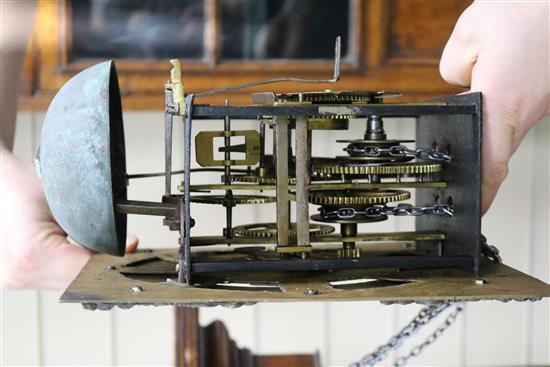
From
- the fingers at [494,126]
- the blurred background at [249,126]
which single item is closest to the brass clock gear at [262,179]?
the fingers at [494,126]

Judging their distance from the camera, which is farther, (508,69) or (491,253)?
(491,253)

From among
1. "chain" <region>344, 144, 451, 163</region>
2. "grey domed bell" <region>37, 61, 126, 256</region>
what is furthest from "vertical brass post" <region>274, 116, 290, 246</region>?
"grey domed bell" <region>37, 61, 126, 256</region>

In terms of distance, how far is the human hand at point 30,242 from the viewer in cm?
154

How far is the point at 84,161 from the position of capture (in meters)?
1.17

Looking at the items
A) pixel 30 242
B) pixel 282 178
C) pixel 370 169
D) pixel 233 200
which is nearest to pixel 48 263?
pixel 30 242

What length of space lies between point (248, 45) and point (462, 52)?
2.71 ft

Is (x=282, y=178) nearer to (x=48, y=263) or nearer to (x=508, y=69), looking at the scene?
(x=508, y=69)

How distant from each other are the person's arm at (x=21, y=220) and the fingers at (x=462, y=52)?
65 cm

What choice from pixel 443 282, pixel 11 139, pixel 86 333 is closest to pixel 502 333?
pixel 86 333

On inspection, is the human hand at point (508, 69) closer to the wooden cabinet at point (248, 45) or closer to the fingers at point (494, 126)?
the fingers at point (494, 126)

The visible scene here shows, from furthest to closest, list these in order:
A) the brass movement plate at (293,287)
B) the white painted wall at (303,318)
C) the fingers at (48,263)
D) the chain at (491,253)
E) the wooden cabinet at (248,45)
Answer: the white painted wall at (303,318) < the wooden cabinet at (248,45) < the fingers at (48,263) < the chain at (491,253) < the brass movement plate at (293,287)

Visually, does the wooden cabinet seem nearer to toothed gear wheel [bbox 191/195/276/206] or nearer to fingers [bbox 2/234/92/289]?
fingers [bbox 2/234/92/289]

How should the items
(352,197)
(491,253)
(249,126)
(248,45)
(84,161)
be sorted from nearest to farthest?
1. (84,161)
2. (352,197)
3. (491,253)
4. (248,45)
5. (249,126)

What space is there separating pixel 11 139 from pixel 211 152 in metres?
0.65
